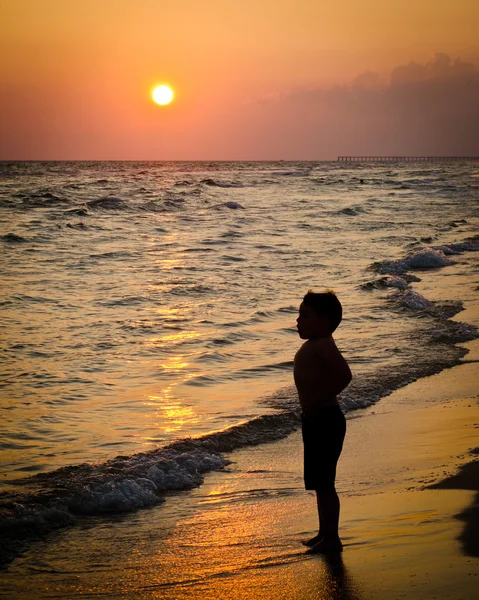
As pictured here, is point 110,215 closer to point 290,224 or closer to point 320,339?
point 290,224

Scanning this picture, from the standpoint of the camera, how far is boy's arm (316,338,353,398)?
396 centimetres

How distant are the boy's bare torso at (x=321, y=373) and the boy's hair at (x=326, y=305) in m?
0.11

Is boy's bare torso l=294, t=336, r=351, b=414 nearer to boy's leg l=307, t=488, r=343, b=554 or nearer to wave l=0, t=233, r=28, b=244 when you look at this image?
boy's leg l=307, t=488, r=343, b=554

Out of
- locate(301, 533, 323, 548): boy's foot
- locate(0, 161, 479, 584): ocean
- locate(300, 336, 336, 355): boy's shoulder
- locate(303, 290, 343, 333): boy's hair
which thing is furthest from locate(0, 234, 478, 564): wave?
locate(303, 290, 343, 333): boy's hair

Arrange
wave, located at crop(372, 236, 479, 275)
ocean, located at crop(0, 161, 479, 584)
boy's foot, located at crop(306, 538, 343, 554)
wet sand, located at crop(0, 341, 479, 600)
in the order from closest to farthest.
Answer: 1. wet sand, located at crop(0, 341, 479, 600)
2. boy's foot, located at crop(306, 538, 343, 554)
3. ocean, located at crop(0, 161, 479, 584)
4. wave, located at crop(372, 236, 479, 275)

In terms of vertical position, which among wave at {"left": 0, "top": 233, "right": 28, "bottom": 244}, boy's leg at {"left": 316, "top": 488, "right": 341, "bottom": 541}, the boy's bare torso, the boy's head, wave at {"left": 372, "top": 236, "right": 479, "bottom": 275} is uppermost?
wave at {"left": 0, "top": 233, "right": 28, "bottom": 244}

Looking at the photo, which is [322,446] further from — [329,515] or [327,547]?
[327,547]

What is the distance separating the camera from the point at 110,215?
32.8 m

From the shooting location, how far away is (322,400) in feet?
13.1

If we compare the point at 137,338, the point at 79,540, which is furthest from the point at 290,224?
the point at 79,540

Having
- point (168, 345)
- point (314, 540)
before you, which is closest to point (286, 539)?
point (314, 540)

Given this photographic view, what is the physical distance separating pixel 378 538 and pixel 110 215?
29.8m

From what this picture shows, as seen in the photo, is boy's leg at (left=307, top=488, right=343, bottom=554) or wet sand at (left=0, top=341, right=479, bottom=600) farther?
boy's leg at (left=307, top=488, right=343, bottom=554)

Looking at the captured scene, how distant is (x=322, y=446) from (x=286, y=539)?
1.97 feet
